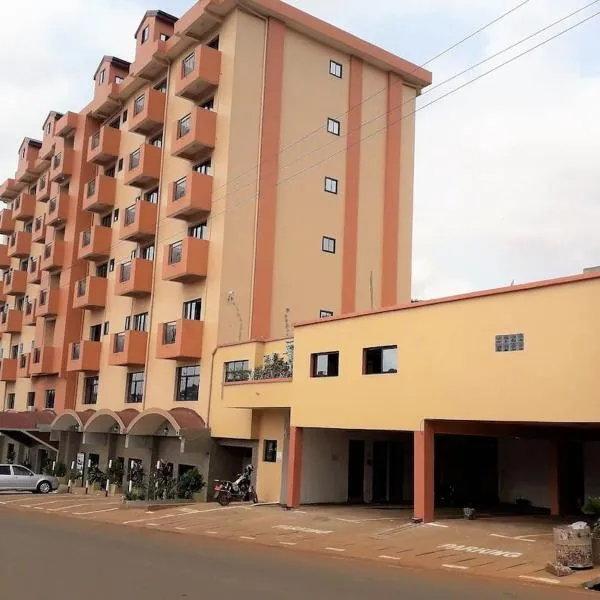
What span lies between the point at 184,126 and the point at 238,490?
18.0 metres

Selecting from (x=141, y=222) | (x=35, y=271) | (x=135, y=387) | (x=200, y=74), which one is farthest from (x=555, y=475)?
(x=35, y=271)

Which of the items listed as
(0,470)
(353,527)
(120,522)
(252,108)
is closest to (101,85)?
(252,108)

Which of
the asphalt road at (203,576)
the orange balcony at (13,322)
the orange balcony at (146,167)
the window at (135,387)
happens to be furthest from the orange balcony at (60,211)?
the asphalt road at (203,576)

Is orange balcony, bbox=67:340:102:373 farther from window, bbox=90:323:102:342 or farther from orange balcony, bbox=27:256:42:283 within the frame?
orange balcony, bbox=27:256:42:283

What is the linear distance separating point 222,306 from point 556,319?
18.0 metres

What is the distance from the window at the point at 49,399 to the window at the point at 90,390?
4.35 meters

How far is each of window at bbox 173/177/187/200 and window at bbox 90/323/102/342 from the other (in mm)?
12772

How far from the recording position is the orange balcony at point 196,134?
35.0m

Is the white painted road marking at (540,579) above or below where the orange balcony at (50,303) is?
below

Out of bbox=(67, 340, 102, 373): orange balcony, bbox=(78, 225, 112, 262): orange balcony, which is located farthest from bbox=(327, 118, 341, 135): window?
bbox=(67, 340, 102, 373): orange balcony

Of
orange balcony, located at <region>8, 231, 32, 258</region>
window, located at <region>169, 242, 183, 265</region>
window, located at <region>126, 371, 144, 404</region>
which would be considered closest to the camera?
window, located at <region>169, 242, 183, 265</region>

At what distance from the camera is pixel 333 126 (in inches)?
1521

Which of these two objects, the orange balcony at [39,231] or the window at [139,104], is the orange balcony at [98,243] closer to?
the window at [139,104]

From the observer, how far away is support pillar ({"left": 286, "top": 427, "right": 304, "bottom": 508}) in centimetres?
2591
